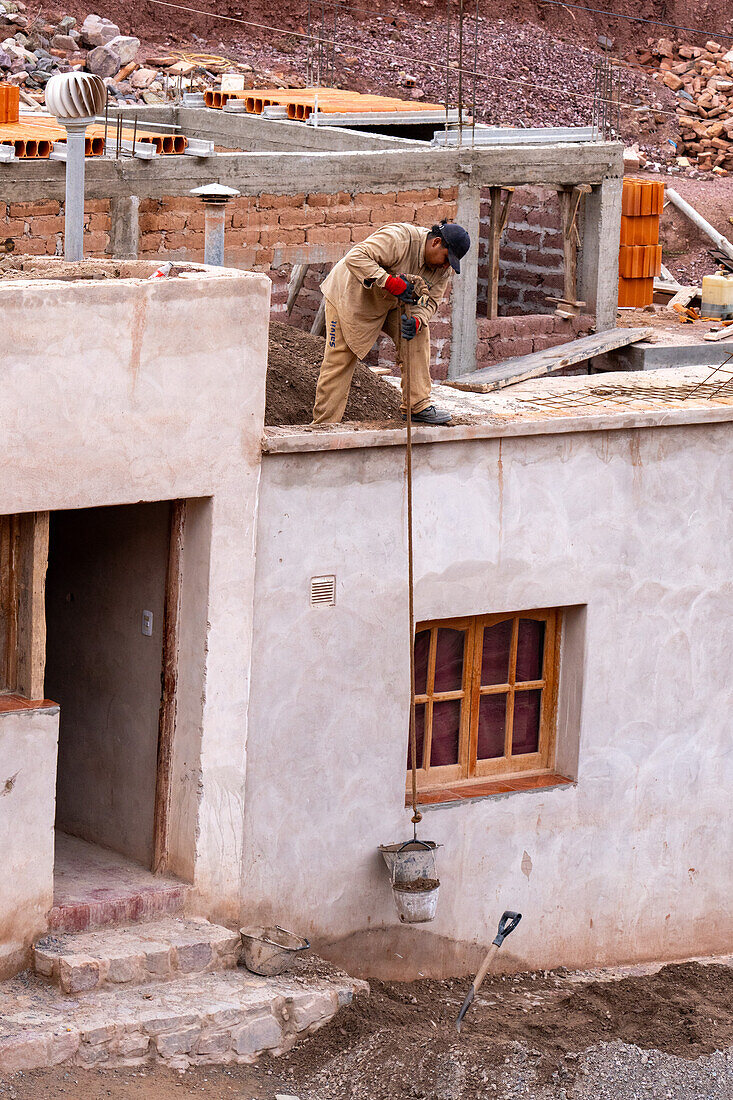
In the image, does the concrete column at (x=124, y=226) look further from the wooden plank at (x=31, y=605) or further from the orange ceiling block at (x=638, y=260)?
the wooden plank at (x=31, y=605)

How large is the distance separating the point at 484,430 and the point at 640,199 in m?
12.5

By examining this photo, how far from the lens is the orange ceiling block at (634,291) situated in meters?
21.0

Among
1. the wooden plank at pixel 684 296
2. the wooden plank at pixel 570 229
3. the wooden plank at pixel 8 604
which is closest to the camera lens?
the wooden plank at pixel 8 604

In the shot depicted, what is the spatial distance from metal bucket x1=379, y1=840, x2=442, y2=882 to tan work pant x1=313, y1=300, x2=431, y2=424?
2.47 m

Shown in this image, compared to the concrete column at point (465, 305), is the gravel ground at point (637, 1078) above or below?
below

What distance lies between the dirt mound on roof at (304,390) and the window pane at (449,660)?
1475 mm

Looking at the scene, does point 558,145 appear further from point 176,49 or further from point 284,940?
point 176,49

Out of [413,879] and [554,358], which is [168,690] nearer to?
[413,879]

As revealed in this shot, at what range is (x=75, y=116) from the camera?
336 inches

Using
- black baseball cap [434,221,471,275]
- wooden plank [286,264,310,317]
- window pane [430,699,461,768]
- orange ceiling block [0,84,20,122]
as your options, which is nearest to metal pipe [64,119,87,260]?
black baseball cap [434,221,471,275]

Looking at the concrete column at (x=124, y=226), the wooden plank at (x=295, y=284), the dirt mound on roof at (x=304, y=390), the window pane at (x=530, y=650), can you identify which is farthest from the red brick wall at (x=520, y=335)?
the window pane at (x=530, y=650)

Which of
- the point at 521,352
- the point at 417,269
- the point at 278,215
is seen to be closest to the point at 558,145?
the point at 521,352

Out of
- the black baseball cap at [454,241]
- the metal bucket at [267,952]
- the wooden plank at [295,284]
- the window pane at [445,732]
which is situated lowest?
the metal bucket at [267,952]

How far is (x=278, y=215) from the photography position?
644 inches
